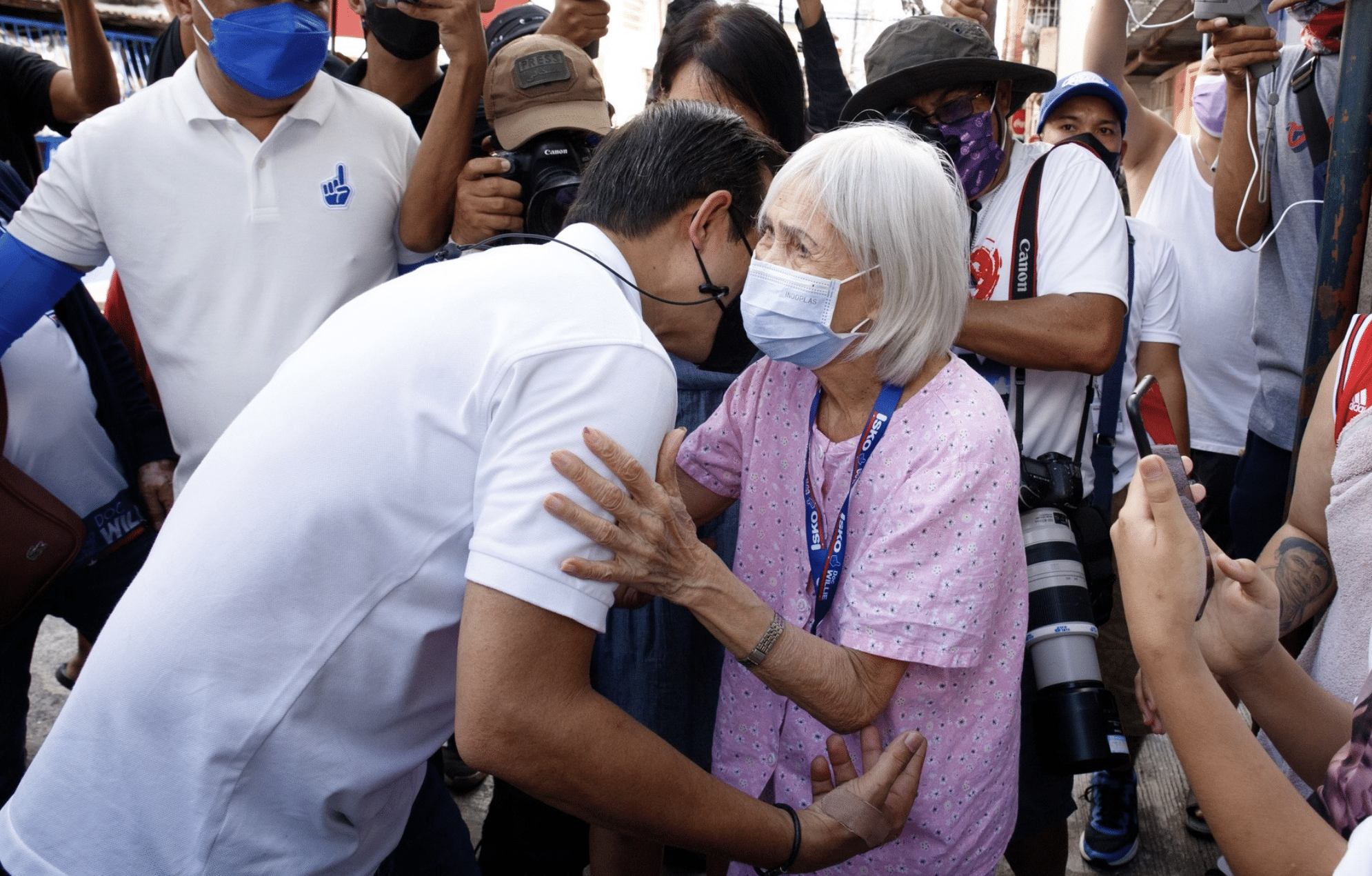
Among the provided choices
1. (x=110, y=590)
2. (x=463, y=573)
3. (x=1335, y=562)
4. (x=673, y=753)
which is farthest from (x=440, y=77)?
(x=1335, y=562)

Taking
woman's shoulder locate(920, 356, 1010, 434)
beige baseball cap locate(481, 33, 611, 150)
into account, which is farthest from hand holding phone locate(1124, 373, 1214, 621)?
beige baseball cap locate(481, 33, 611, 150)

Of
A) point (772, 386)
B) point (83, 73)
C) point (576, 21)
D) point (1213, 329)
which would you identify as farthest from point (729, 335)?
point (83, 73)

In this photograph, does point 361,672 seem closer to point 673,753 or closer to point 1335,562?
point 673,753

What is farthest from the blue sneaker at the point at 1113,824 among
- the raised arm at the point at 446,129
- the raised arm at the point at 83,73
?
the raised arm at the point at 83,73

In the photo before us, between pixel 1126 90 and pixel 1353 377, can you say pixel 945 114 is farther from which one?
pixel 1126 90

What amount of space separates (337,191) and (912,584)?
1665mm

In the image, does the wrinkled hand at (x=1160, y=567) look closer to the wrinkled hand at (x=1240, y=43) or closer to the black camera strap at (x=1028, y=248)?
the black camera strap at (x=1028, y=248)

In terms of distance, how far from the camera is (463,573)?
1.33 m

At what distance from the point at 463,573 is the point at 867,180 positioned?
920 mm

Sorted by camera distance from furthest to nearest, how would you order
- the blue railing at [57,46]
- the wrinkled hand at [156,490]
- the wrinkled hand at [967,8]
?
the blue railing at [57,46], the wrinkled hand at [967,8], the wrinkled hand at [156,490]

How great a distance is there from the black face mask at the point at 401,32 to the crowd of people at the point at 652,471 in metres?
0.02

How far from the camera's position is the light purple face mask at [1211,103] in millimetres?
3705

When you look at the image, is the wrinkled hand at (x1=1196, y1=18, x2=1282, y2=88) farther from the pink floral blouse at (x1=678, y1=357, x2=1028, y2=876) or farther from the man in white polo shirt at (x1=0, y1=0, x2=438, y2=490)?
the man in white polo shirt at (x1=0, y1=0, x2=438, y2=490)

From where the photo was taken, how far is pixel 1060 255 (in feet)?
7.77
